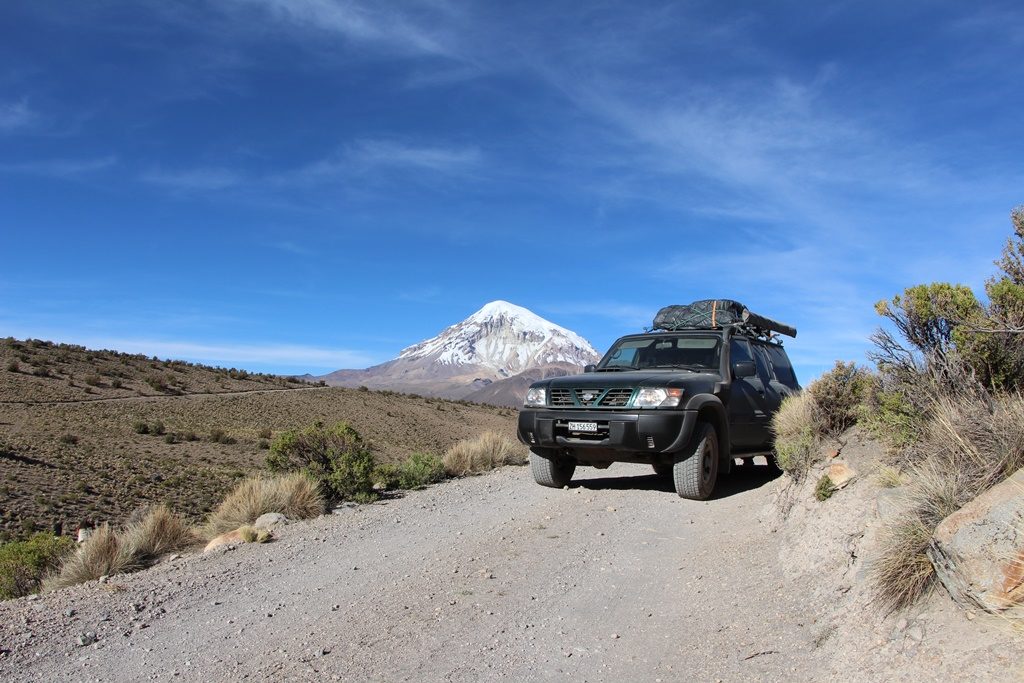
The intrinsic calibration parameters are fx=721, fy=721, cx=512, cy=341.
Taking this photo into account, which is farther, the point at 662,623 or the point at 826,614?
the point at 662,623

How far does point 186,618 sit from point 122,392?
4202cm

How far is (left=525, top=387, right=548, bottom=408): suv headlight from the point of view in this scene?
916 cm

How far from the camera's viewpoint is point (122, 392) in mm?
42312

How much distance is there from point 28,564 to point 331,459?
414 centimetres

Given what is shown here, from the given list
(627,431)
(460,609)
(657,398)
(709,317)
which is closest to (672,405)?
(657,398)

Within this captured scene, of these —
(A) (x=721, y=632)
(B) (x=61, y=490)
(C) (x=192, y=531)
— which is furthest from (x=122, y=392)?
(A) (x=721, y=632)

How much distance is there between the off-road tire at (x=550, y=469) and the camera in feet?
31.9

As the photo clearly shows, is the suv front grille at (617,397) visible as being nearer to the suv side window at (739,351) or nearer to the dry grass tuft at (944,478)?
the suv side window at (739,351)

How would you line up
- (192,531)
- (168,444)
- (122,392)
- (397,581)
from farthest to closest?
(122,392) → (168,444) → (192,531) → (397,581)

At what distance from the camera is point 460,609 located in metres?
5.48

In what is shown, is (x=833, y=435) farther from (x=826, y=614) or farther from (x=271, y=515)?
(x=271, y=515)

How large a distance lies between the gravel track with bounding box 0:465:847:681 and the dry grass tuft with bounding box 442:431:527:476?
523cm

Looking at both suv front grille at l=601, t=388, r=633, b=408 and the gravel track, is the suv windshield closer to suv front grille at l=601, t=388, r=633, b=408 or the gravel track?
suv front grille at l=601, t=388, r=633, b=408

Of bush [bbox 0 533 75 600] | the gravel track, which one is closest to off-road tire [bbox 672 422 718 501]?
the gravel track
